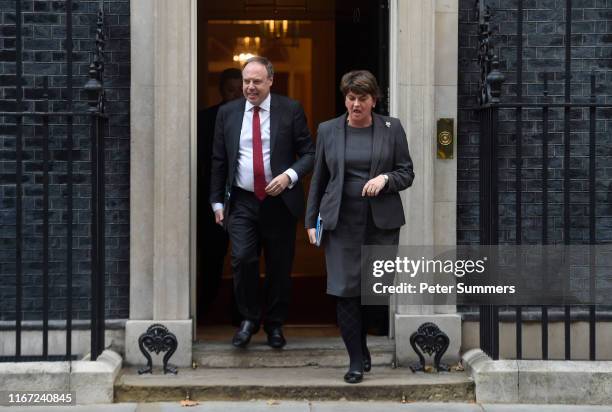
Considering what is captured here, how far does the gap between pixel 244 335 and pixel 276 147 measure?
1.29 meters

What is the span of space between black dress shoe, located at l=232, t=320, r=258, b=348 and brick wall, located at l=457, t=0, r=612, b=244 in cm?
158

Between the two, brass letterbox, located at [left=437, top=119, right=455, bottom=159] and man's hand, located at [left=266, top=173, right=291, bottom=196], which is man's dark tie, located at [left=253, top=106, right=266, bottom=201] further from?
brass letterbox, located at [left=437, top=119, right=455, bottom=159]

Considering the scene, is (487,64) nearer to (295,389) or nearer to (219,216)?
(219,216)

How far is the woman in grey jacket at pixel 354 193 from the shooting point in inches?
265

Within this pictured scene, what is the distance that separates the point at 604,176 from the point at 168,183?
302 centimetres

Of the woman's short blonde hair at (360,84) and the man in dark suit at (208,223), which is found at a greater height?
the woman's short blonde hair at (360,84)

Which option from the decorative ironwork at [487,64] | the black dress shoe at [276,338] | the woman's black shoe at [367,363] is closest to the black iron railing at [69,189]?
the black dress shoe at [276,338]

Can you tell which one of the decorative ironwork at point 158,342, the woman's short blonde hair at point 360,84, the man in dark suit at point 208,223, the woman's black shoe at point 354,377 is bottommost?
the woman's black shoe at point 354,377

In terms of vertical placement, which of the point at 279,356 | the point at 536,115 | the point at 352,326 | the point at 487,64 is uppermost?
the point at 487,64

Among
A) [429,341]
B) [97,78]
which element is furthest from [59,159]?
[429,341]

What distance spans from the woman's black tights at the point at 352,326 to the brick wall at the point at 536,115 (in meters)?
1.20

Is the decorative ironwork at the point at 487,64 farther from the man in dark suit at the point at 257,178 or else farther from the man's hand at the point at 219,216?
the man's hand at the point at 219,216

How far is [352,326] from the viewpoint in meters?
6.80

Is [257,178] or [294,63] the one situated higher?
[294,63]
